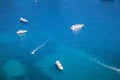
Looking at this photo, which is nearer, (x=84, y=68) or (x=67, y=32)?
(x=84, y=68)

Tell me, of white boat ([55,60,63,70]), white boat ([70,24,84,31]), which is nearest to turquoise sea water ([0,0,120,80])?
white boat ([55,60,63,70])

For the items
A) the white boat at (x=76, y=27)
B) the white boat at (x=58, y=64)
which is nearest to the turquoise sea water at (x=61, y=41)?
Answer: the white boat at (x=58, y=64)

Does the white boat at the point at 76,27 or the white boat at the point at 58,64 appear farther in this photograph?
the white boat at the point at 76,27

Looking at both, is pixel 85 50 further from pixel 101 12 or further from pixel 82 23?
pixel 101 12

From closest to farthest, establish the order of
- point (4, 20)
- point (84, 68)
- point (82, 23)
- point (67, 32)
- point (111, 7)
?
point (84, 68) → point (67, 32) → point (82, 23) → point (4, 20) → point (111, 7)

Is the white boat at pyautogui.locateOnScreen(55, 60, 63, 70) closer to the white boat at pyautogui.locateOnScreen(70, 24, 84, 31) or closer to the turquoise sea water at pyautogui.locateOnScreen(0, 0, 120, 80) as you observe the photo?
the turquoise sea water at pyautogui.locateOnScreen(0, 0, 120, 80)

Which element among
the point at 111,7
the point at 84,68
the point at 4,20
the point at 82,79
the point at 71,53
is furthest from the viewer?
the point at 111,7

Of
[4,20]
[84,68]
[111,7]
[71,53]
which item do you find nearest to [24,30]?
[4,20]

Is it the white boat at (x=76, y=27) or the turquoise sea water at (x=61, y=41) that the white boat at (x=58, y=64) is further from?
the white boat at (x=76, y=27)
